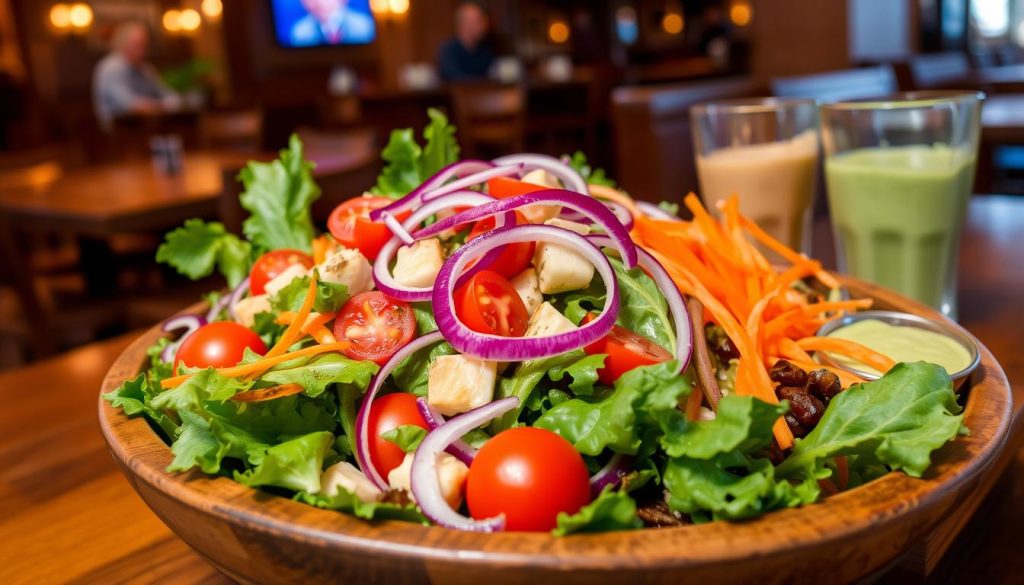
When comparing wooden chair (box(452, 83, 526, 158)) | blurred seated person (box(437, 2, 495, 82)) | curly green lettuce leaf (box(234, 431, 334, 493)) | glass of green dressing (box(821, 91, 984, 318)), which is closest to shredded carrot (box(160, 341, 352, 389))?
curly green lettuce leaf (box(234, 431, 334, 493))

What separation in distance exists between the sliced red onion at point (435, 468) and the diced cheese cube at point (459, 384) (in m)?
0.01

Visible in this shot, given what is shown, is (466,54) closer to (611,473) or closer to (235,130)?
(235,130)

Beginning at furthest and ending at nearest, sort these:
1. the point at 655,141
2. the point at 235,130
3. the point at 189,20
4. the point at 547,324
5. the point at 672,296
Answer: the point at 189,20, the point at 235,130, the point at 655,141, the point at 672,296, the point at 547,324

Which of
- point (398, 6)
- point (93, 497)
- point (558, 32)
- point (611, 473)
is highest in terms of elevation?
point (398, 6)

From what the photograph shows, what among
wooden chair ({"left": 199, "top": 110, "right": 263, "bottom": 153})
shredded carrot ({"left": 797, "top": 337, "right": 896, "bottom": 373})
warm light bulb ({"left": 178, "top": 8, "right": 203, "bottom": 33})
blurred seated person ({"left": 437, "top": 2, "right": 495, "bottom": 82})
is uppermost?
warm light bulb ({"left": 178, "top": 8, "right": 203, "bottom": 33})

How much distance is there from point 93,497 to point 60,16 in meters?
14.4

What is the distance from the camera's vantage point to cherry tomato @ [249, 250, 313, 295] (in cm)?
121

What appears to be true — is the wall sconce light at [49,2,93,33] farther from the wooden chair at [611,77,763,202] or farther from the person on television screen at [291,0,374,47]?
the wooden chair at [611,77,763,202]

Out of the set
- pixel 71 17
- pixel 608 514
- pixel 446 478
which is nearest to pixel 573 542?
pixel 608 514

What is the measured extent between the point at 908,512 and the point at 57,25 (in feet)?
49.5

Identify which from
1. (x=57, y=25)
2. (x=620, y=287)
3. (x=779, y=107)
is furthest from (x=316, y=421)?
(x=57, y=25)

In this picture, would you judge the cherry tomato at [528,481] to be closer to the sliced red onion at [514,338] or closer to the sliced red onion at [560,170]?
the sliced red onion at [514,338]

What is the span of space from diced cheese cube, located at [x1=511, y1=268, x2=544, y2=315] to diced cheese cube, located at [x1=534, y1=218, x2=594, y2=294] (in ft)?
0.03

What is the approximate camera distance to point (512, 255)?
977 millimetres
